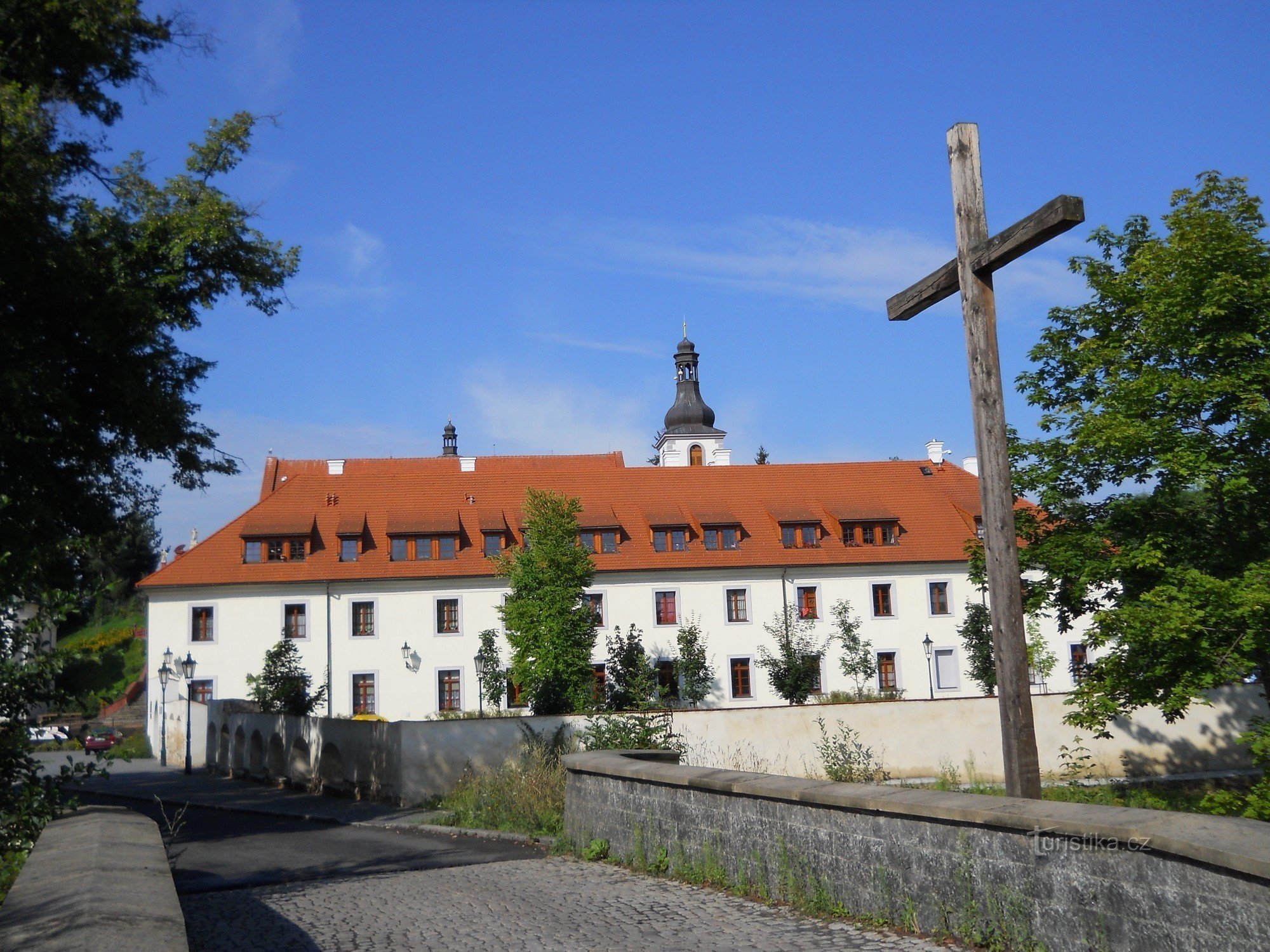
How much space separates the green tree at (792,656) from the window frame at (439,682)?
11267 mm

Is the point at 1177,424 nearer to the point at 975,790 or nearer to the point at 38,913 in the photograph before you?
the point at 975,790

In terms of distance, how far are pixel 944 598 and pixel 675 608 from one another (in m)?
11.0

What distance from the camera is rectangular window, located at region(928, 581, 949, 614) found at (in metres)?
44.4

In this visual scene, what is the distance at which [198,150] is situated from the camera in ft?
51.5

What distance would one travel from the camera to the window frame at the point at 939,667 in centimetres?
4309

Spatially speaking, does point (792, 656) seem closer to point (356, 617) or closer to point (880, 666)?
point (880, 666)

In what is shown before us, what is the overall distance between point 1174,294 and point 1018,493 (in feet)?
14.0

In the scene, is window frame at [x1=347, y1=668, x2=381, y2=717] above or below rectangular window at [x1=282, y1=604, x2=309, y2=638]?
below

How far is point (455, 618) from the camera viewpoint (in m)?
42.2

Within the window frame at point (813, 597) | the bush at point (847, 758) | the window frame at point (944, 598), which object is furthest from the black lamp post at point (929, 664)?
the bush at point (847, 758)

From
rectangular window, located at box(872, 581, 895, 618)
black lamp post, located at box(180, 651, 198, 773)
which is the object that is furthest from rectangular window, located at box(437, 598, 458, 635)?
rectangular window, located at box(872, 581, 895, 618)

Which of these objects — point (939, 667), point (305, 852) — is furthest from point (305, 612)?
point (305, 852)

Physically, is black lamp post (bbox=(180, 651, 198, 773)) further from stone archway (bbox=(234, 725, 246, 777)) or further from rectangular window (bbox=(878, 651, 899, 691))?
rectangular window (bbox=(878, 651, 899, 691))

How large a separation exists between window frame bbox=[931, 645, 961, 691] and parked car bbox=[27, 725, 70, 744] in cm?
3881
